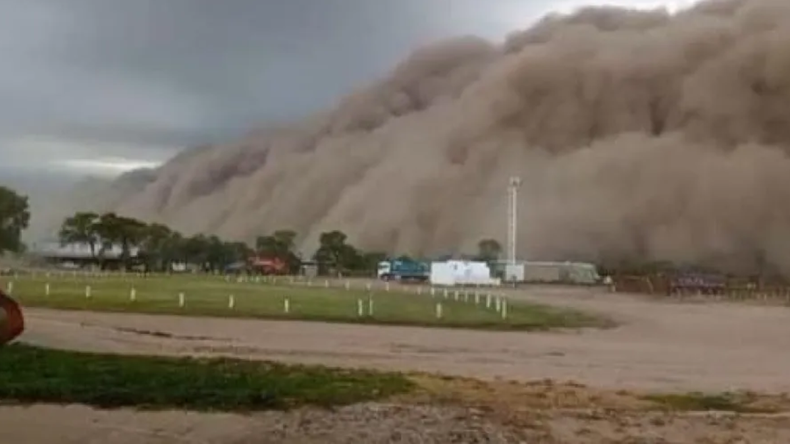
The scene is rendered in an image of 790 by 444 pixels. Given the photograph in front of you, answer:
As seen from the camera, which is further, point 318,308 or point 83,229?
point 83,229

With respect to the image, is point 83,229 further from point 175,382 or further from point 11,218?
point 175,382

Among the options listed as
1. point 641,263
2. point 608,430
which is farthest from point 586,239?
point 608,430

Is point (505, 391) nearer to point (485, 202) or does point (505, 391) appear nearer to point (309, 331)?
point (309, 331)

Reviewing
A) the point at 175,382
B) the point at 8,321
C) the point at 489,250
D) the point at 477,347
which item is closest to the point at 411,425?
the point at 175,382

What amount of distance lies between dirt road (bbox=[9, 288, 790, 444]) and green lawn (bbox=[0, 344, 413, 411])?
0.51 meters

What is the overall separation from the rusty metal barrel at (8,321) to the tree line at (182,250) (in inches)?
2948

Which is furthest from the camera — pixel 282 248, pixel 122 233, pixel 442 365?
pixel 282 248

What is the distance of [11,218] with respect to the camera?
8238cm

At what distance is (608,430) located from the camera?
1083 cm

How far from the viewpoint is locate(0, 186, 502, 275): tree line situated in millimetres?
94875

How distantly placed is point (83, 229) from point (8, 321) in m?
86.2

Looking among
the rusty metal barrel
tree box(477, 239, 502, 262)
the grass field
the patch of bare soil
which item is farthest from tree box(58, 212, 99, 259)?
the patch of bare soil

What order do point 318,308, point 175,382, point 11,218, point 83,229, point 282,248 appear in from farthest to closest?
point 282,248
point 83,229
point 11,218
point 318,308
point 175,382

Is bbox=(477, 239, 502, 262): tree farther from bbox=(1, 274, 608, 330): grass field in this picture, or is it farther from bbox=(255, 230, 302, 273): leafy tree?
bbox=(1, 274, 608, 330): grass field
